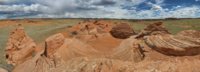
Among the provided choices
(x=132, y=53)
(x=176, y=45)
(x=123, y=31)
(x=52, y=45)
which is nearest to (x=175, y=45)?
(x=176, y=45)

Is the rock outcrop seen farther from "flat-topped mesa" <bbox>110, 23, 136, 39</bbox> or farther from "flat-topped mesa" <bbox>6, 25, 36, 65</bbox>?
"flat-topped mesa" <bbox>110, 23, 136, 39</bbox>

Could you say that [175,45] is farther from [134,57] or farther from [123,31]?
[123,31]

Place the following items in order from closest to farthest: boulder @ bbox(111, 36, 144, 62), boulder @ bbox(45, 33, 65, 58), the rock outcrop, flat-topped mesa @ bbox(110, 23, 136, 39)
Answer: the rock outcrop
boulder @ bbox(111, 36, 144, 62)
boulder @ bbox(45, 33, 65, 58)
flat-topped mesa @ bbox(110, 23, 136, 39)

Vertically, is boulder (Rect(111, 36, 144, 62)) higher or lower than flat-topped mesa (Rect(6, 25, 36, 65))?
higher

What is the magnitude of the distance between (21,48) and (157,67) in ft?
44.9

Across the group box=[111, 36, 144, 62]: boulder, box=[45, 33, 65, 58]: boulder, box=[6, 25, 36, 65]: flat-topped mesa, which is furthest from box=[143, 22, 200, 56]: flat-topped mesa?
box=[6, 25, 36, 65]: flat-topped mesa

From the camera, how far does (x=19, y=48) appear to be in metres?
22.8

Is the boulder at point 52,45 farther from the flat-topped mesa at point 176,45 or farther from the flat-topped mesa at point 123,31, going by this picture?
the flat-topped mesa at point 123,31

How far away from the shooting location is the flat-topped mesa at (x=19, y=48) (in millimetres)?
20913

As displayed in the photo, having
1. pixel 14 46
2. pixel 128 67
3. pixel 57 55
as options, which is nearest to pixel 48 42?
pixel 57 55

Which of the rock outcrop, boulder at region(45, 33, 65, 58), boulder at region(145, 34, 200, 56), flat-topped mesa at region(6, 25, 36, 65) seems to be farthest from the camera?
flat-topped mesa at region(6, 25, 36, 65)

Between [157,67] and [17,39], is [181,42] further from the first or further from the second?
[17,39]

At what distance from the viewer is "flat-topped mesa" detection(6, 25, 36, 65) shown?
2091 cm

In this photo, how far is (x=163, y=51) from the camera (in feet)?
37.6
